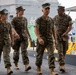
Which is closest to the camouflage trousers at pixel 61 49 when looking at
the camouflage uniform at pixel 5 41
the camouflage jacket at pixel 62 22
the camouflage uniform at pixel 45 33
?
the camouflage jacket at pixel 62 22

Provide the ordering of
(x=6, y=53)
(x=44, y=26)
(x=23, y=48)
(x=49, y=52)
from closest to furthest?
(x=49, y=52) → (x=44, y=26) → (x=6, y=53) → (x=23, y=48)

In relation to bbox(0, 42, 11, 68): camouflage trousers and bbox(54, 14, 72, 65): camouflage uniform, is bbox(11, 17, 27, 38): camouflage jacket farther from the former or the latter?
bbox(54, 14, 72, 65): camouflage uniform

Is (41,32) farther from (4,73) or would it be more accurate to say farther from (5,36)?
(4,73)

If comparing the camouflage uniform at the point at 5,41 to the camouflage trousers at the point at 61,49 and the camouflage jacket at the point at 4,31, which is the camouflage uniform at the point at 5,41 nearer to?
the camouflage jacket at the point at 4,31

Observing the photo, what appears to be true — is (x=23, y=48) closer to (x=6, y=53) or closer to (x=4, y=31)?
(x=6, y=53)

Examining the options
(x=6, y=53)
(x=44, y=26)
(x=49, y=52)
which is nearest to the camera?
(x=49, y=52)

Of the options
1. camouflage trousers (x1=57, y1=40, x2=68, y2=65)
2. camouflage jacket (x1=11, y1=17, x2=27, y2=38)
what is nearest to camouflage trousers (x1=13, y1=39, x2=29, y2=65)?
camouflage jacket (x1=11, y1=17, x2=27, y2=38)

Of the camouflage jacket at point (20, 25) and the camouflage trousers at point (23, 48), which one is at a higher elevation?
the camouflage jacket at point (20, 25)

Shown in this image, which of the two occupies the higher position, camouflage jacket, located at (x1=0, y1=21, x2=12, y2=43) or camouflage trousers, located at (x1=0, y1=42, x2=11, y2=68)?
camouflage jacket, located at (x1=0, y1=21, x2=12, y2=43)

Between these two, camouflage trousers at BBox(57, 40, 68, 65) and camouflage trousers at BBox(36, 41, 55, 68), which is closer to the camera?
camouflage trousers at BBox(36, 41, 55, 68)

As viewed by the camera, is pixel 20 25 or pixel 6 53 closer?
pixel 6 53

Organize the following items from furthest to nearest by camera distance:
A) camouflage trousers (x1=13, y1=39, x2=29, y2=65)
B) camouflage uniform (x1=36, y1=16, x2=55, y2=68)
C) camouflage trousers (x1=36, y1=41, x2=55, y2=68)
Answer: camouflage trousers (x1=13, y1=39, x2=29, y2=65) → camouflage uniform (x1=36, y1=16, x2=55, y2=68) → camouflage trousers (x1=36, y1=41, x2=55, y2=68)

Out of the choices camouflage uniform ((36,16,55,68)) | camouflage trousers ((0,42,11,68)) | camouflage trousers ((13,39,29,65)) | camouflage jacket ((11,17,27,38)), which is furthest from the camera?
camouflage jacket ((11,17,27,38))

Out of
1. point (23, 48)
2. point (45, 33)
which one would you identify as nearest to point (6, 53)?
point (23, 48)
